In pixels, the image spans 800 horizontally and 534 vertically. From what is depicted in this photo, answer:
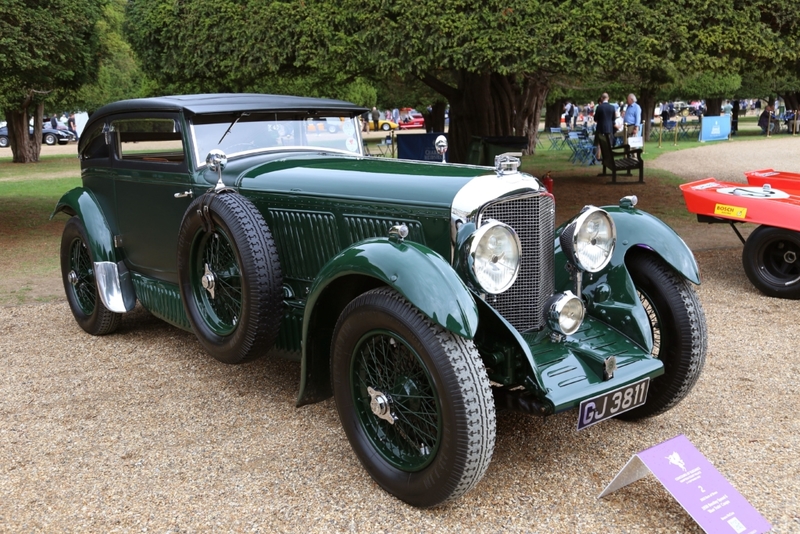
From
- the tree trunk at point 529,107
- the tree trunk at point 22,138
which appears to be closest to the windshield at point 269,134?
the tree trunk at point 529,107

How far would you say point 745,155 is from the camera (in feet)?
70.5

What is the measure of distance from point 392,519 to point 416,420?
444mm

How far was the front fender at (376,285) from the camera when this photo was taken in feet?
9.53

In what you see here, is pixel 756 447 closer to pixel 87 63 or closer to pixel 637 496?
pixel 637 496

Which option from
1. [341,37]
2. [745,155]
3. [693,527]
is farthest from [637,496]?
[745,155]

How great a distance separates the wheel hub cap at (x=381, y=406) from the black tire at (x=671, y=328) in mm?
1523

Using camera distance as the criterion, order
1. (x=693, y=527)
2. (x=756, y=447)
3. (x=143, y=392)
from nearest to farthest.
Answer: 1. (x=693, y=527)
2. (x=756, y=447)
3. (x=143, y=392)

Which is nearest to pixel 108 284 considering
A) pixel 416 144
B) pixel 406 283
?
pixel 406 283

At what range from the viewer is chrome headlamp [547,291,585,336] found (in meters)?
3.45

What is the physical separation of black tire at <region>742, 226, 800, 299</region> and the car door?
5115mm

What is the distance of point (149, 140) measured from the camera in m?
5.19

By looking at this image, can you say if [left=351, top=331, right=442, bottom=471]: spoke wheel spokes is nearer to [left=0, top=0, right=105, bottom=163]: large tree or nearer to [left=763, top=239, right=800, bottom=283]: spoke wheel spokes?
[left=763, top=239, right=800, bottom=283]: spoke wheel spokes

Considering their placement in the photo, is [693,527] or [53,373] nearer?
[693,527]

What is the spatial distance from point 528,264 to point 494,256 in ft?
1.24
